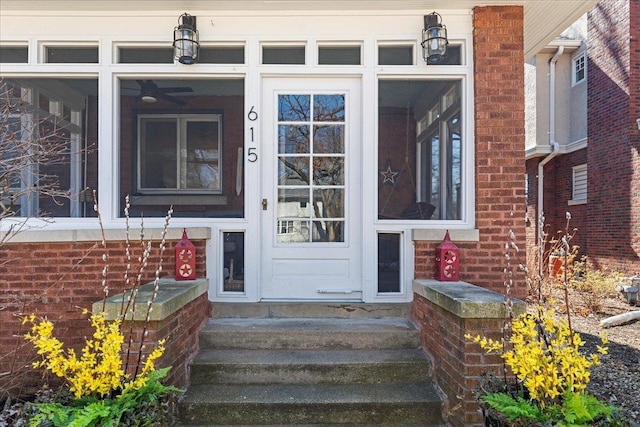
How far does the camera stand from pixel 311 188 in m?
3.71

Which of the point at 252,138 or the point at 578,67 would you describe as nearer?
the point at 252,138

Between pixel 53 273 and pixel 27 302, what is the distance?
11.2 inches

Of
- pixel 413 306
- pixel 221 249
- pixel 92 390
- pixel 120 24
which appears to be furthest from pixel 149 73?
pixel 413 306

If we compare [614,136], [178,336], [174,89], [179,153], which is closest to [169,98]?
[174,89]

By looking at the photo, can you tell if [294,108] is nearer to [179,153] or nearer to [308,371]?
[179,153]

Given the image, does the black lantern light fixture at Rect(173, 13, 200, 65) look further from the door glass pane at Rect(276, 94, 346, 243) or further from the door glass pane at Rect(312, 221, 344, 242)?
the door glass pane at Rect(312, 221, 344, 242)

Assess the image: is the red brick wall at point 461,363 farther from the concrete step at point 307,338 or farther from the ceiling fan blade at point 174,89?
the ceiling fan blade at point 174,89

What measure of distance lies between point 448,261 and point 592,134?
8.32 meters

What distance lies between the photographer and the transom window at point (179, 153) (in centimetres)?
399

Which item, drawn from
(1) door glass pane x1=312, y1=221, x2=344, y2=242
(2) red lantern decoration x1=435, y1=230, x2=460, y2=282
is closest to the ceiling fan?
(1) door glass pane x1=312, y1=221, x2=344, y2=242

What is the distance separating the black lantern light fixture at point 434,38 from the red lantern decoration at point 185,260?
2658 millimetres

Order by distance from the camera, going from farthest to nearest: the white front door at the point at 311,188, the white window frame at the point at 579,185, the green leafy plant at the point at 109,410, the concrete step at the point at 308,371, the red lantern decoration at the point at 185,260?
the white window frame at the point at 579,185
the white front door at the point at 311,188
the red lantern decoration at the point at 185,260
the concrete step at the point at 308,371
the green leafy plant at the point at 109,410

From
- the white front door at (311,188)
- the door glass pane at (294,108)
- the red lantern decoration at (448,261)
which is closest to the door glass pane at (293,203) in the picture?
the white front door at (311,188)

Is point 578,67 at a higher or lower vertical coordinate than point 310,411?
higher
